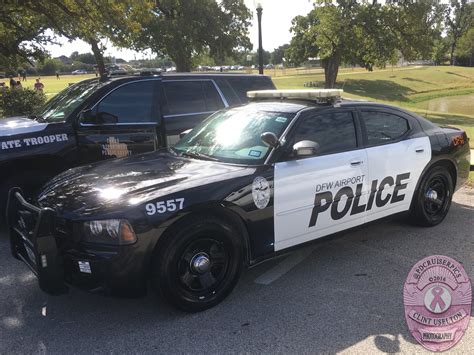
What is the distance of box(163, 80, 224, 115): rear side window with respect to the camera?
20.6 ft

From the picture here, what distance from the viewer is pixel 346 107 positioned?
4594 mm

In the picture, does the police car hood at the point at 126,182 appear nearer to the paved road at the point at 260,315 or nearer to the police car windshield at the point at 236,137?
the police car windshield at the point at 236,137

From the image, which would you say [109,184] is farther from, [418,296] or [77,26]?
[77,26]

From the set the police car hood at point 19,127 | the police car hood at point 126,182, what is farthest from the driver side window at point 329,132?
the police car hood at point 19,127

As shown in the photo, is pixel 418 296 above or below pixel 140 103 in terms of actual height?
below

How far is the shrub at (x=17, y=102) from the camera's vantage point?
47.8 ft

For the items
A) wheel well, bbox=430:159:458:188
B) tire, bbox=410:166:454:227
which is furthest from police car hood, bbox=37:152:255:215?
wheel well, bbox=430:159:458:188

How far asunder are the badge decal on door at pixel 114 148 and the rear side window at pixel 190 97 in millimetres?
752

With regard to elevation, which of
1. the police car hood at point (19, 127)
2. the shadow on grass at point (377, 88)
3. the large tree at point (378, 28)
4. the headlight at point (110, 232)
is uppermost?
the large tree at point (378, 28)

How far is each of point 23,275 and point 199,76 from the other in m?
3.65

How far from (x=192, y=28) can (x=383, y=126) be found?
19283 millimetres

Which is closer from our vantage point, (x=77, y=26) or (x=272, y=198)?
(x=272, y=198)

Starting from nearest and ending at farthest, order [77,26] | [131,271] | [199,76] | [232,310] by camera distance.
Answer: [131,271] < [232,310] < [199,76] < [77,26]

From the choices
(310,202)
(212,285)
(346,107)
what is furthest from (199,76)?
(212,285)
